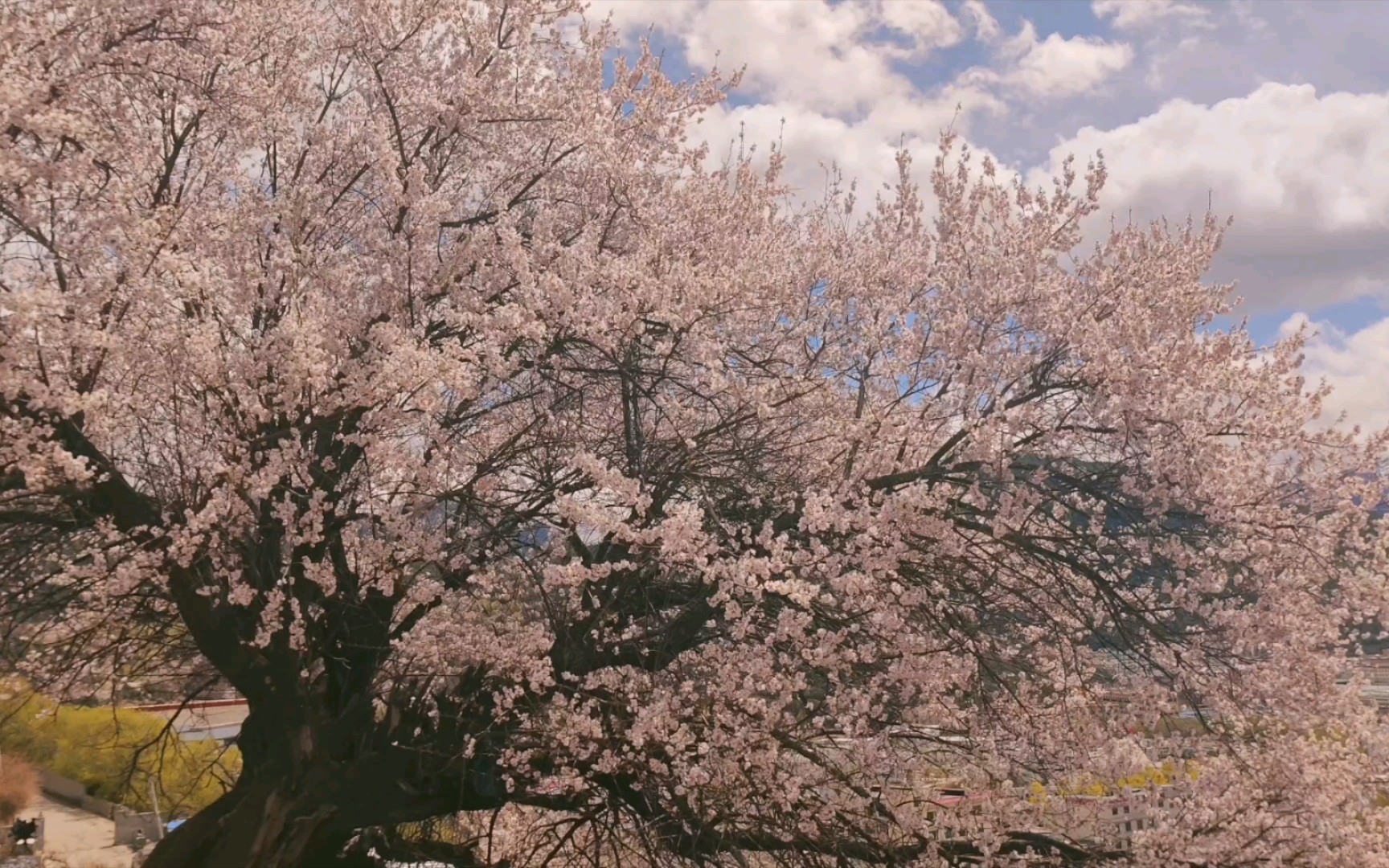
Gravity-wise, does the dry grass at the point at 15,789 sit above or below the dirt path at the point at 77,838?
above

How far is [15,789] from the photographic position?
14.1 meters

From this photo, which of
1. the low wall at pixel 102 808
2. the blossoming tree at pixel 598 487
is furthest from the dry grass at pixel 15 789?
the blossoming tree at pixel 598 487

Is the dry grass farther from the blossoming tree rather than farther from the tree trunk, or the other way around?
the tree trunk

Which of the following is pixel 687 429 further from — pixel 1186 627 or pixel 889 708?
pixel 1186 627

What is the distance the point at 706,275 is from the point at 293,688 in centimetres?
349

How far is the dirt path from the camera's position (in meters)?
13.2

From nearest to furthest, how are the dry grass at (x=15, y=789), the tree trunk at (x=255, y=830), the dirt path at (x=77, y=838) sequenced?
the tree trunk at (x=255, y=830) → the dirt path at (x=77, y=838) → the dry grass at (x=15, y=789)

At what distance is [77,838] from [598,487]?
44.5ft

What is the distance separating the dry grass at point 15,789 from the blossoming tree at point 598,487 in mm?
8459

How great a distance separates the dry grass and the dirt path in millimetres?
538

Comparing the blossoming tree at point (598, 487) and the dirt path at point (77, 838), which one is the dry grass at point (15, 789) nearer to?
the dirt path at point (77, 838)

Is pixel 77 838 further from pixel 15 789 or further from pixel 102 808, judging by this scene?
pixel 102 808

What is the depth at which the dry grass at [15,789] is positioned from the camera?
13.8 m

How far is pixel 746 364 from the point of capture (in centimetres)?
685
